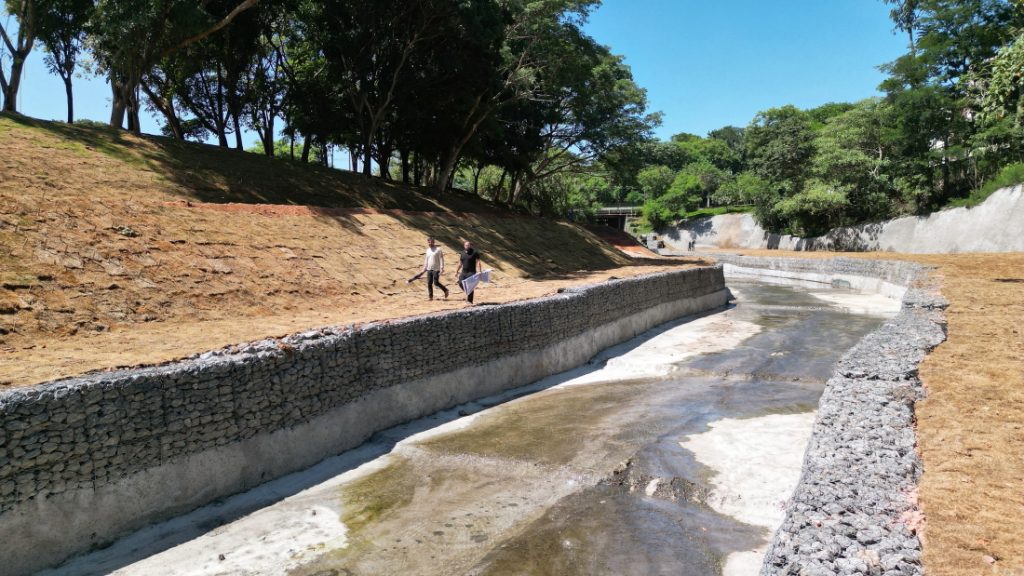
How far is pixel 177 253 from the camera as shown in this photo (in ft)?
49.9

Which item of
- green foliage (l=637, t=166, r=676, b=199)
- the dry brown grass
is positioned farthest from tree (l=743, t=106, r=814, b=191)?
the dry brown grass

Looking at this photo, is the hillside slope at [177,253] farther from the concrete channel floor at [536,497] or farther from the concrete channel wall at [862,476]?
the concrete channel wall at [862,476]

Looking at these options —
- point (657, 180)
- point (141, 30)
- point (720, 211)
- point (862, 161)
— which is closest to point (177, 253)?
point (141, 30)

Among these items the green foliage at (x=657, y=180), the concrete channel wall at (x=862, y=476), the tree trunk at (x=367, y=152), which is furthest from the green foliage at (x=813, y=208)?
the concrete channel wall at (x=862, y=476)

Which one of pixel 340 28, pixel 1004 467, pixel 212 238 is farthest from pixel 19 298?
pixel 340 28

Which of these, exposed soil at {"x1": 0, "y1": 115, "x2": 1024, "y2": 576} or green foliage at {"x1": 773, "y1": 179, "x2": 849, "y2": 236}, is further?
green foliage at {"x1": 773, "y1": 179, "x2": 849, "y2": 236}

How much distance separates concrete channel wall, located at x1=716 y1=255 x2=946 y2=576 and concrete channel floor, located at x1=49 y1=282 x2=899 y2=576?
1.47 meters

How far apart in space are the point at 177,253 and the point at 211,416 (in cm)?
761

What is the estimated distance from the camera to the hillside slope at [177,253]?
11.3 m

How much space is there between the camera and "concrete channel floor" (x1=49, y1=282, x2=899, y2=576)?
24.7ft

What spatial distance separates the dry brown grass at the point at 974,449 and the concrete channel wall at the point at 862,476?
180mm

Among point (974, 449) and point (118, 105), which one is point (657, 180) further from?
point (974, 449)

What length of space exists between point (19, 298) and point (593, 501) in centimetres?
1042

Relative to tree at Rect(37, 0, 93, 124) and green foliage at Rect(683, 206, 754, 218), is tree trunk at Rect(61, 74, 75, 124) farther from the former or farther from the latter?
green foliage at Rect(683, 206, 754, 218)
